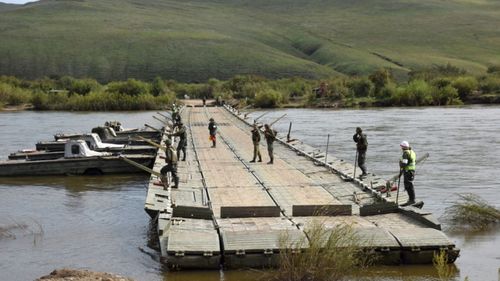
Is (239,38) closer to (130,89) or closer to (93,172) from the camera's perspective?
(130,89)

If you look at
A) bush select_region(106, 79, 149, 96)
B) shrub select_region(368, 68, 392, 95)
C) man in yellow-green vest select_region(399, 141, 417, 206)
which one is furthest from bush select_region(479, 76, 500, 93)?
man in yellow-green vest select_region(399, 141, 417, 206)

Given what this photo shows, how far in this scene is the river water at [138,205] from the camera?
1616 centimetres

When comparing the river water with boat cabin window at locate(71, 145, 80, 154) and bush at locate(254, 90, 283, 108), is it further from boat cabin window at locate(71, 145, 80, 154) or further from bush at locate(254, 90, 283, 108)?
bush at locate(254, 90, 283, 108)

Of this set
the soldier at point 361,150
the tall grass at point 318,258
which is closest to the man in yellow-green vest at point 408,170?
the soldier at point 361,150

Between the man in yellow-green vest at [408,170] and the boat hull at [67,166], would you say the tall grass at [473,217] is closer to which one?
the man in yellow-green vest at [408,170]

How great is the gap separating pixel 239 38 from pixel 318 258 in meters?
139

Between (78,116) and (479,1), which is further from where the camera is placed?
(479,1)

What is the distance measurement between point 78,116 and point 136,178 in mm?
37248

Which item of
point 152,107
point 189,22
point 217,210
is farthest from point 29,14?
point 217,210

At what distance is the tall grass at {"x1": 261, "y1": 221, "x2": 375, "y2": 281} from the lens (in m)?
13.3

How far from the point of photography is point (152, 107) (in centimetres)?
7812

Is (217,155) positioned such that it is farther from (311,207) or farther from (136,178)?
(311,207)

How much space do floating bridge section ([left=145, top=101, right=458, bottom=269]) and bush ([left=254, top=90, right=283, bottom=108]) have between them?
53741 mm

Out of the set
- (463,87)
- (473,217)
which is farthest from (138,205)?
(463,87)
